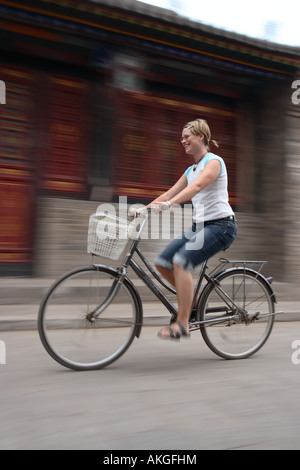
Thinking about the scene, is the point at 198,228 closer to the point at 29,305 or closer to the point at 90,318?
the point at 90,318

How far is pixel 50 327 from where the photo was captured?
10.8 feet

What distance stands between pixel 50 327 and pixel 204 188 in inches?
60.4

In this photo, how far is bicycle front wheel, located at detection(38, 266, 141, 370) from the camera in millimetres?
3398

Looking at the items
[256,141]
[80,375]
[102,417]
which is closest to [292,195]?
[256,141]

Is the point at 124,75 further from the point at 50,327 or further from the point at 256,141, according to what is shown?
the point at 50,327

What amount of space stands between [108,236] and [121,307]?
22.8 inches

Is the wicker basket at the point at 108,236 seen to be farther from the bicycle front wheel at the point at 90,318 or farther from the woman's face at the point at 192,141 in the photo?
the woman's face at the point at 192,141

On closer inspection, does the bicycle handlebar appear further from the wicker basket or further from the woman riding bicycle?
the wicker basket

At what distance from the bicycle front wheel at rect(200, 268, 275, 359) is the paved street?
5.7 inches

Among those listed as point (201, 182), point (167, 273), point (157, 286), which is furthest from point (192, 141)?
point (157, 286)

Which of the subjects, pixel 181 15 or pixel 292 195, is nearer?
pixel 181 15

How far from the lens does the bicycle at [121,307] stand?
11.0 feet

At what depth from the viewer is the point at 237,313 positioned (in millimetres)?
4035
